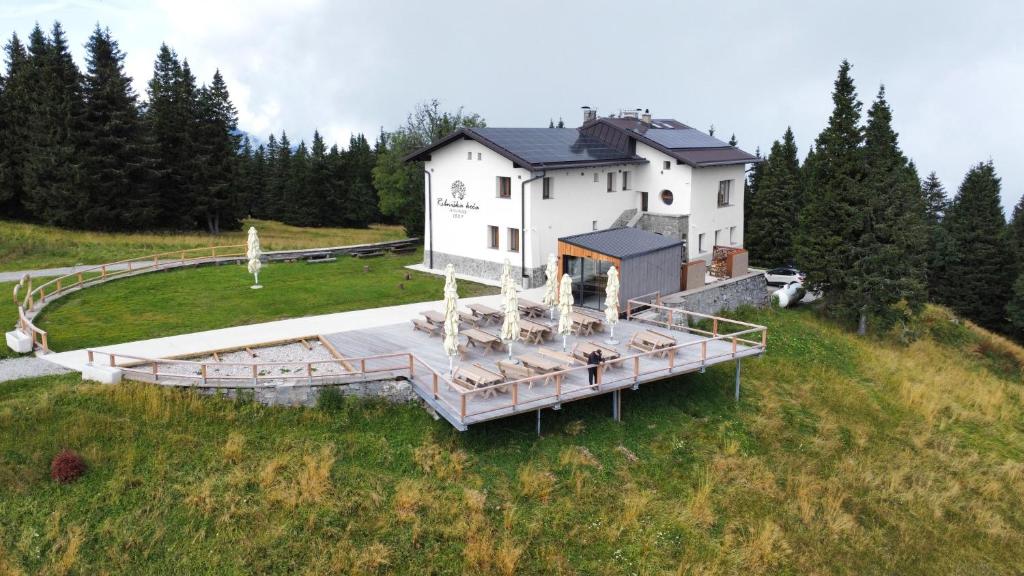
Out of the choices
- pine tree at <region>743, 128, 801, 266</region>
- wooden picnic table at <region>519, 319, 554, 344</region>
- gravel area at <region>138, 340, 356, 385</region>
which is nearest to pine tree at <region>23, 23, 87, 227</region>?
gravel area at <region>138, 340, 356, 385</region>

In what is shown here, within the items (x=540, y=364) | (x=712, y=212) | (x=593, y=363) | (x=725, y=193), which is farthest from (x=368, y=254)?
(x=593, y=363)

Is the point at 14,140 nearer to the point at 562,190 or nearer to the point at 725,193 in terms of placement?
the point at 562,190

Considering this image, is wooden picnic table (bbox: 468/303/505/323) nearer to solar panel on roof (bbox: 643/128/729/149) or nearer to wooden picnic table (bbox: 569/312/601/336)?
wooden picnic table (bbox: 569/312/601/336)

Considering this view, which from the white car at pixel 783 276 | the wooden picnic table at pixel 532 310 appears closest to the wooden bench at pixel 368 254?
the wooden picnic table at pixel 532 310

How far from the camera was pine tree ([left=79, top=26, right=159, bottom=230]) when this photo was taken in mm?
45969

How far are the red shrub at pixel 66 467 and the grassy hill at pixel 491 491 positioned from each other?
0.21m

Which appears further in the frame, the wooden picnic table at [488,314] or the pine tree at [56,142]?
the pine tree at [56,142]

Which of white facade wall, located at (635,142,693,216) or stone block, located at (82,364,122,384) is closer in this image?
stone block, located at (82,364,122,384)

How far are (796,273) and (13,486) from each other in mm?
40913

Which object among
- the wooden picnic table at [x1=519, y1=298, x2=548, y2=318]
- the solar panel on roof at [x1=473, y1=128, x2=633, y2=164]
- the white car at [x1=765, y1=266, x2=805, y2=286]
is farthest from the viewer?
the white car at [x1=765, y1=266, x2=805, y2=286]

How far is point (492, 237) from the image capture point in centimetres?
3328

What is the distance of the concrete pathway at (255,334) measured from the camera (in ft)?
68.4

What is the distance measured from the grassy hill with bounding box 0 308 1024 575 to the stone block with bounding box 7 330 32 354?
2.96 meters

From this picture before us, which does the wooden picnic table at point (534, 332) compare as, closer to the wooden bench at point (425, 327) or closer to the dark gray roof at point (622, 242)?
the wooden bench at point (425, 327)
